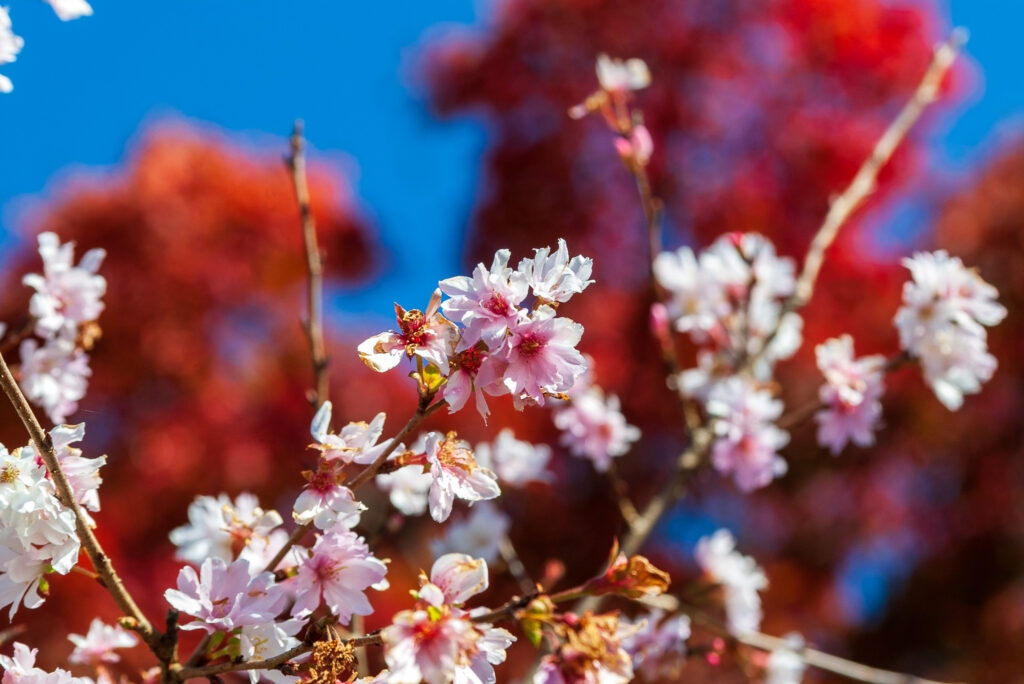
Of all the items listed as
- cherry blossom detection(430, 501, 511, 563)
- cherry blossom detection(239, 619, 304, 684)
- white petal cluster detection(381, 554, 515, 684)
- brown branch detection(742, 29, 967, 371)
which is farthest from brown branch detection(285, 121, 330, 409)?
brown branch detection(742, 29, 967, 371)

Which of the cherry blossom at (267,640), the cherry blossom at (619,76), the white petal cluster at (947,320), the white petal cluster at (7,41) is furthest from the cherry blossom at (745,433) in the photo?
the white petal cluster at (7,41)

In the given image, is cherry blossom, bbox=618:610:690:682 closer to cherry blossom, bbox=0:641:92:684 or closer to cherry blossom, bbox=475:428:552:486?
cherry blossom, bbox=475:428:552:486

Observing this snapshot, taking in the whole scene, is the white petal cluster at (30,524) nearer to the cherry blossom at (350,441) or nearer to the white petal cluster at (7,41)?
the cherry blossom at (350,441)

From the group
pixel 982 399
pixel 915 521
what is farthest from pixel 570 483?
pixel 982 399

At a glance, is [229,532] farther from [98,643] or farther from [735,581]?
[735,581]

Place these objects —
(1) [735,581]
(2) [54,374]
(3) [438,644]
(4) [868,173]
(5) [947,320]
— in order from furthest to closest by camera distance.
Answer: (4) [868,173] → (1) [735,581] → (5) [947,320] → (2) [54,374] → (3) [438,644]

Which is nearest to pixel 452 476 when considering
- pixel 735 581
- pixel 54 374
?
pixel 54 374

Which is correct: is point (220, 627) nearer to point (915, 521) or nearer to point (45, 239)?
point (45, 239)
